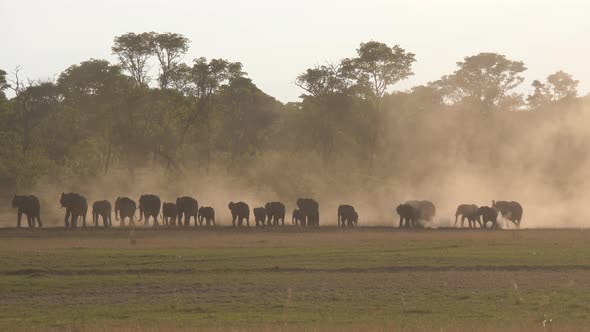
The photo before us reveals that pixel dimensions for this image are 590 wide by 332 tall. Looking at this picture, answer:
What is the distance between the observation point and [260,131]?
4444 inches

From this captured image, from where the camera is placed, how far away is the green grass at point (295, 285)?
2802 cm

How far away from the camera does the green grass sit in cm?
2802

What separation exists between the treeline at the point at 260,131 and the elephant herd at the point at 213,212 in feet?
59.0

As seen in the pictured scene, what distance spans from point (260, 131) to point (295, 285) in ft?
261

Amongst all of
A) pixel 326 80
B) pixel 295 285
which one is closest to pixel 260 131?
pixel 326 80

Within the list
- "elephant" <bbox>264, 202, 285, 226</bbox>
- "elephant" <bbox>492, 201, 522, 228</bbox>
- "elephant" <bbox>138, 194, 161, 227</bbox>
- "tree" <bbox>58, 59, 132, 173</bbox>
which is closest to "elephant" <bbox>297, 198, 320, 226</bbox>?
"elephant" <bbox>264, 202, 285, 226</bbox>

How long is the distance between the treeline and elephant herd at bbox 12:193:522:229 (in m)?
18.0

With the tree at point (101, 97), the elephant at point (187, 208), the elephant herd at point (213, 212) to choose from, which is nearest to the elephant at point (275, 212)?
the elephant herd at point (213, 212)

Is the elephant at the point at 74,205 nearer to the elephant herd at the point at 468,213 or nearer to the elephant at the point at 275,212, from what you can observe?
the elephant at the point at 275,212

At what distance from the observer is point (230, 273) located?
37.0 m

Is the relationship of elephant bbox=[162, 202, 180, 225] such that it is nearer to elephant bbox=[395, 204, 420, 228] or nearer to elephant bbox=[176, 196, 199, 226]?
elephant bbox=[176, 196, 199, 226]

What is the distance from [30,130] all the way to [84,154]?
449 inches

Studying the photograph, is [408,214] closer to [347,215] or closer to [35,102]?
[347,215]

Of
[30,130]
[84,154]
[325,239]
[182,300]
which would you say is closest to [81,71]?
[30,130]
